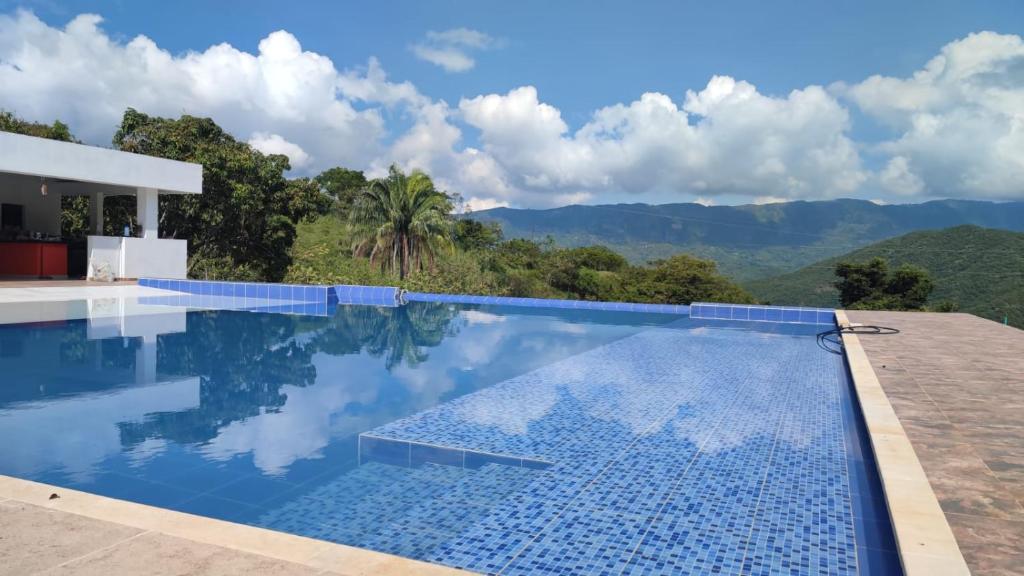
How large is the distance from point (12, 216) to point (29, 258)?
7.43 feet

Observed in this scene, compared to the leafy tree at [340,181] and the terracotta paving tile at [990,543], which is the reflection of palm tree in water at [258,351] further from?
the leafy tree at [340,181]

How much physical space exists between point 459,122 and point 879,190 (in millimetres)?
31317

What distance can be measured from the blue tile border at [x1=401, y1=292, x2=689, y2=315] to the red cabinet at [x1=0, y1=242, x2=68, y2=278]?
25.1ft

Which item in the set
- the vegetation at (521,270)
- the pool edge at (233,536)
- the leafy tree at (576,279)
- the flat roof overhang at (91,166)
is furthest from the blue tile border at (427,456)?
the leafy tree at (576,279)

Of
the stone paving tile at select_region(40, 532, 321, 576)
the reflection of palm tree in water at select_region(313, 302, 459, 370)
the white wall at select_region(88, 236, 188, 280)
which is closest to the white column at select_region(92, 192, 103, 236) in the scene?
the white wall at select_region(88, 236, 188, 280)

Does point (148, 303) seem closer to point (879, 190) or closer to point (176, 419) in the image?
point (176, 419)

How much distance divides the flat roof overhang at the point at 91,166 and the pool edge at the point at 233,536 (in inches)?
467

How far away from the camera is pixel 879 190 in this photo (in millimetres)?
45969

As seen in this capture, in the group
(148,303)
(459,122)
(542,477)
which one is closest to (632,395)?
(542,477)

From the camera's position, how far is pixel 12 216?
15.9 metres

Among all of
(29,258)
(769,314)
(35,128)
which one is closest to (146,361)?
(29,258)

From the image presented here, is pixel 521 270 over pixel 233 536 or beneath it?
over

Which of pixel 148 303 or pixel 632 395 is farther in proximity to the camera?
Result: pixel 148 303

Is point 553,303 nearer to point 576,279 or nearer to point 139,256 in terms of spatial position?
point 139,256
